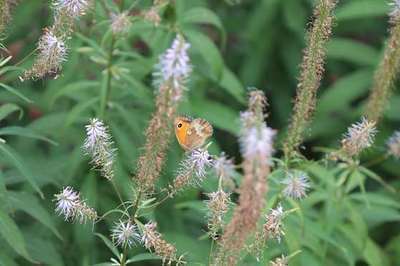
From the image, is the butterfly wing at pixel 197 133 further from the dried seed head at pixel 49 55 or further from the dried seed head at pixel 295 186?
the dried seed head at pixel 295 186

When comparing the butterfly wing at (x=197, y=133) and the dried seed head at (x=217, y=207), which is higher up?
the butterfly wing at (x=197, y=133)

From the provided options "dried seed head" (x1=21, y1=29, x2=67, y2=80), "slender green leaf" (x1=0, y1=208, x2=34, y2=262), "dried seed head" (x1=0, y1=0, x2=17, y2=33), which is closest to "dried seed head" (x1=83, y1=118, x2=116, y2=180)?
"dried seed head" (x1=21, y1=29, x2=67, y2=80)

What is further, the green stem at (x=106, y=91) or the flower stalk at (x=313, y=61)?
the green stem at (x=106, y=91)

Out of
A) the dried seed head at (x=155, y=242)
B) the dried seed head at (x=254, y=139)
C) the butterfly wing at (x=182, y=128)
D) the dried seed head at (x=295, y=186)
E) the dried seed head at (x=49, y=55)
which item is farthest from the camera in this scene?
the dried seed head at (x=295, y=186)

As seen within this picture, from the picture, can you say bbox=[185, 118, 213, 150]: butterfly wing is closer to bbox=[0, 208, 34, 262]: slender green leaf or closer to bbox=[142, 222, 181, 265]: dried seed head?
bbox=[142, 222, 181, 265]: dried seed head

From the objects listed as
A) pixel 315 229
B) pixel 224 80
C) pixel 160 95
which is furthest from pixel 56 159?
pixel 160 95

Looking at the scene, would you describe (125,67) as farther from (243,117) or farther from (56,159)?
(243,117)

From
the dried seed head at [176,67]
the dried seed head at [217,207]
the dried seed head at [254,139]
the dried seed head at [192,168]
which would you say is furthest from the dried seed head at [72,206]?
the dried seed head at [254,139]
